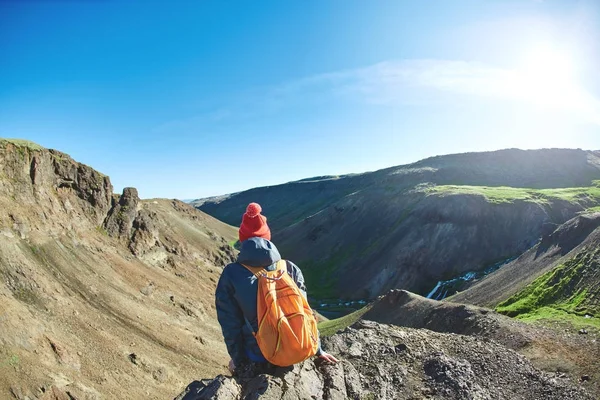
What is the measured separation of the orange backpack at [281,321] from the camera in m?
5.68

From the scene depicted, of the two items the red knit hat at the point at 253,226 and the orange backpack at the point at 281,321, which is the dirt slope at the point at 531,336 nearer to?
the orange backpack at the point at 281,321

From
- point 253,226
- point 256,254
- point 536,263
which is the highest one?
point 253,226

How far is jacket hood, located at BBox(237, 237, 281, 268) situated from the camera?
593cm

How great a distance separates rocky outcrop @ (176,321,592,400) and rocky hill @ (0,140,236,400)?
19479 millimetres

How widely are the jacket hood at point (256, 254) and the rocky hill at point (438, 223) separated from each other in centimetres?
6716

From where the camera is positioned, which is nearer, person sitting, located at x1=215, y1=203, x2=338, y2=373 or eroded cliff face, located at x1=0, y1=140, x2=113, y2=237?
person sitting, located at x1=215, y1=203, x2=338, y2=373

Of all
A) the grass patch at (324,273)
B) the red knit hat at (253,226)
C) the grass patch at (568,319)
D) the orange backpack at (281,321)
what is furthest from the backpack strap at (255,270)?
the grass patch at (324,273)

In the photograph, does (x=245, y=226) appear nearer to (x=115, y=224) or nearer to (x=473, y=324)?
(x=473, y=324)

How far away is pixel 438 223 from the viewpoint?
91125 mm

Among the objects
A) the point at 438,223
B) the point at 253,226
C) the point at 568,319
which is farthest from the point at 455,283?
the point at 253,226

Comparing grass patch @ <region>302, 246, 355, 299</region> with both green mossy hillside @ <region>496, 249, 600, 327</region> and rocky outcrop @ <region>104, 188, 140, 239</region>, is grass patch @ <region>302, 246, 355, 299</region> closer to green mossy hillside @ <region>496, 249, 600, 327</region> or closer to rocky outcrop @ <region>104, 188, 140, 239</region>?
rocky outcrop @ <region>104, 188, 140, 239</region>

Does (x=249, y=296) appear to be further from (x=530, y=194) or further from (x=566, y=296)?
(x=530, y=194)

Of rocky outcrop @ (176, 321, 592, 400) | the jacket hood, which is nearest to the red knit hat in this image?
the jacket hood

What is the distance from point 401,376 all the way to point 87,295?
31.2 metres
